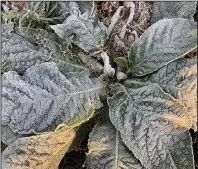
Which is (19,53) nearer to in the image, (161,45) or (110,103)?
(110,103)

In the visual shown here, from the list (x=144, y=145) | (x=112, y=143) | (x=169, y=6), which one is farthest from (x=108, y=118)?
(x=169, y=6)

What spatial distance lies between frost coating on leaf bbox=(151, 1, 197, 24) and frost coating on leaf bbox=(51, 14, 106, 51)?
18 cm

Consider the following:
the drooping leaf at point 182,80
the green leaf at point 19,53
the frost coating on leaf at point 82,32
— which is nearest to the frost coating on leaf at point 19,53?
the green leaf at point 19,53

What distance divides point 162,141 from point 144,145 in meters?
0.05

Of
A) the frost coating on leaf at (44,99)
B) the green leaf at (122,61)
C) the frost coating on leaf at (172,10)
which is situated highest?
the frost coating on leaf at (172,10)

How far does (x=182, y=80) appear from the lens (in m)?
1.40

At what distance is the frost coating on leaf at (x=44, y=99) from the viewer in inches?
55.5

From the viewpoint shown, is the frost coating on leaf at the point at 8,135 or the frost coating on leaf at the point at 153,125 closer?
the frost coating on leaf at the point at 153,125

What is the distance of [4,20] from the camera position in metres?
1.61

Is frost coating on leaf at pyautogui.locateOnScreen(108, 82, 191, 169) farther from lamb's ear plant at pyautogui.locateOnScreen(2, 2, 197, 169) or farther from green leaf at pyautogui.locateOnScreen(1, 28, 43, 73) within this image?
green leaf at pyautogui.locateOnScreen(1, 28, 43, 73)

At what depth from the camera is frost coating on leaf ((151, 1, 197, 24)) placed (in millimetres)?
1516

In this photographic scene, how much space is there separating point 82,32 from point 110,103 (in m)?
0.23

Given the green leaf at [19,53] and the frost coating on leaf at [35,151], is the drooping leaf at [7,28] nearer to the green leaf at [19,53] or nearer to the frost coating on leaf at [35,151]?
the green leaf at [19,53]

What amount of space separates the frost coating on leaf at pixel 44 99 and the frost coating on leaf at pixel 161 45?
0.50 feet
